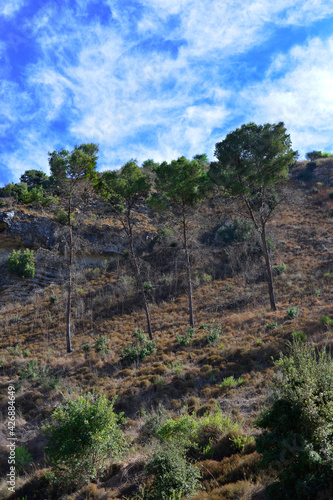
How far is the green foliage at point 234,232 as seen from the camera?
25.8 m

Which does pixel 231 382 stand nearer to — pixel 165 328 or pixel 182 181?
pixel 165 328

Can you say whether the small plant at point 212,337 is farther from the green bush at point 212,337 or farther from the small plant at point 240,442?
the small plant at point 240,442

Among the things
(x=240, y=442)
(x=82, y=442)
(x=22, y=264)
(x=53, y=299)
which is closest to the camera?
(x=240, y=442)

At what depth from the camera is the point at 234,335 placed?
43.4 feet

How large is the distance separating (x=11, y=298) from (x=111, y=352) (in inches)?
563

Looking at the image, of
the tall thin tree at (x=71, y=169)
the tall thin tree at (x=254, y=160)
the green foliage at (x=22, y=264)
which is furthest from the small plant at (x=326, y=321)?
the green foliage at (x=22, y=264)

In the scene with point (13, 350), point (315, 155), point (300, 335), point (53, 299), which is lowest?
point (13, 350)

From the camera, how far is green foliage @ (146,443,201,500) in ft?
13.6

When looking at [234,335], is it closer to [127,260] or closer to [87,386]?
[87,386]

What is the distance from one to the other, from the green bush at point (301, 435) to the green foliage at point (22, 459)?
648 centimetres

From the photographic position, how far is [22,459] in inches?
278

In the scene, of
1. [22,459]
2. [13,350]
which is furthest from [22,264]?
[22,459]


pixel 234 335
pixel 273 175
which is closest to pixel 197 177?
pixel 273 175

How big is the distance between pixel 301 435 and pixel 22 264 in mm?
25904
